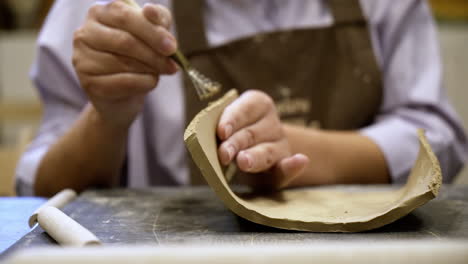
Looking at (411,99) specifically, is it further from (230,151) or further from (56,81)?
(56,81)

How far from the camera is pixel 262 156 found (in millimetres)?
603

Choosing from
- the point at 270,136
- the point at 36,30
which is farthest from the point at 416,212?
the point at 36,30

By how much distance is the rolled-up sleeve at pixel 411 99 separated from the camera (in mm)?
888

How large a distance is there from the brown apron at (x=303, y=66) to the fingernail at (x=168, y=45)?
285 millimetres

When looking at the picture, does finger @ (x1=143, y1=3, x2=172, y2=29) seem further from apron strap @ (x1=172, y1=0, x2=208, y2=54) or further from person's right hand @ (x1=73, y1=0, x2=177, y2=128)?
apron strap @ (x1=172, y1=0, x2=208, y2=54)

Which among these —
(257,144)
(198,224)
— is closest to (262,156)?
(257,144)

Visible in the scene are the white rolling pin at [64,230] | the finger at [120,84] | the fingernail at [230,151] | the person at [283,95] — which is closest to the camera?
the white rolling pin at [64,230]

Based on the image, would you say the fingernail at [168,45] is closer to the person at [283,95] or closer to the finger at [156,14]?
the finger at [156,14]

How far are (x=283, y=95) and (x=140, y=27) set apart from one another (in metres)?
0.40

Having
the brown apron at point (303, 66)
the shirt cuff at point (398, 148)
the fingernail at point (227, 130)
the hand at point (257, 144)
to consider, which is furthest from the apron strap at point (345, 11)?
the fingernail at point (227, 130)

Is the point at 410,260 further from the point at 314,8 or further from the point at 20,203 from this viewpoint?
the point at 314,8

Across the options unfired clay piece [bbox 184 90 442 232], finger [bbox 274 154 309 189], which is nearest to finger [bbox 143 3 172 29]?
unfired clay piece [bbox 184 90 442 232]

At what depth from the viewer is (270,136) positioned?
64cm

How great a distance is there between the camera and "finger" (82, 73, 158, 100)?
2.15 feet
